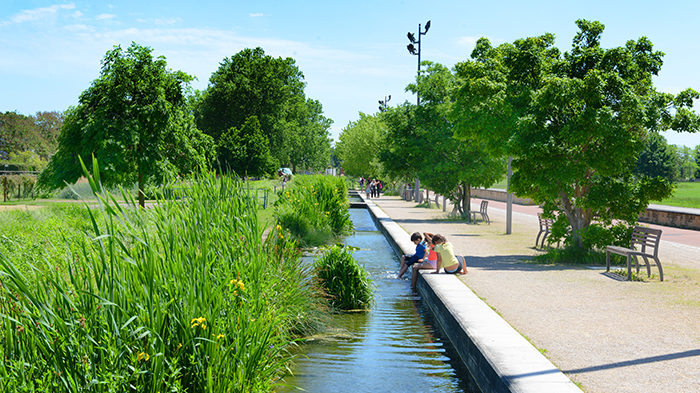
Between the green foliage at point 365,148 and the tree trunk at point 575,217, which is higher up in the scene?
the green foliage at point 365,148

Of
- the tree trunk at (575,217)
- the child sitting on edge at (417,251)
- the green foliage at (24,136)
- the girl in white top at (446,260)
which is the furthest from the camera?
the green foliage at (24,136)

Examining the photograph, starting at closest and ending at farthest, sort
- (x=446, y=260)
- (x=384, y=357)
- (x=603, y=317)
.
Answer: (x=384, y=357)
(x=603, y=317)
(x=446, y=260)

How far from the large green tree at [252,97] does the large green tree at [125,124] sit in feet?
140

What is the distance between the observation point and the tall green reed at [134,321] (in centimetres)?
344

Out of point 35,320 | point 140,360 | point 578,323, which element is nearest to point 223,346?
point 140,360

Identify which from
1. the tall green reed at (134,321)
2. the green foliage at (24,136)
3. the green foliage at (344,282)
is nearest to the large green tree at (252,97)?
the green foliage at (24,136)

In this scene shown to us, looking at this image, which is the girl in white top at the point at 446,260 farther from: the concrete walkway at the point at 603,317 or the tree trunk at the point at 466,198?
the tree trunk at the point at 466,198

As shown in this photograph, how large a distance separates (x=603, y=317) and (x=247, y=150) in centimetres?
4641

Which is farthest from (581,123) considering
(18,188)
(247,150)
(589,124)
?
(247,150)

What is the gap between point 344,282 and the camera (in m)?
8.98

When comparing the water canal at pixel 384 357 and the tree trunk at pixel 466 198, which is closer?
the water canal at pixel 384 357

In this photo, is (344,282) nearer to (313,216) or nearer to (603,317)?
(603,317)

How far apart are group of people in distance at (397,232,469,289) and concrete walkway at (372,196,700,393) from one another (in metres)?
0.28

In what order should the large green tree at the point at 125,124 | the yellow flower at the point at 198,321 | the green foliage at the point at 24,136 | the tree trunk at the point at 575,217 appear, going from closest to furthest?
1. the yellow flower at the point at 198,321
2. the tree trunk at the point at 575,217
3. the large green tree at the point at 125,124
4. the green foliage at the point at 24,136
